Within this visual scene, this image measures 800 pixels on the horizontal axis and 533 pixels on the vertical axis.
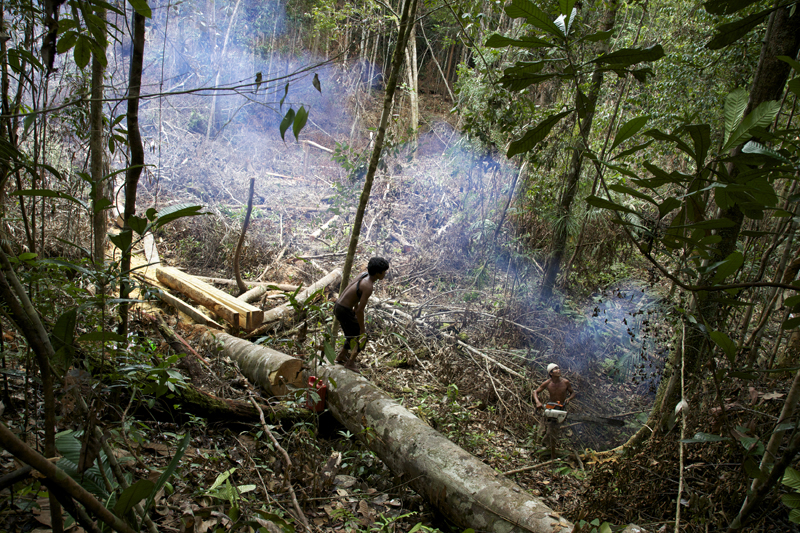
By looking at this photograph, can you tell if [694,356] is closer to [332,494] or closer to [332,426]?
[332,494]

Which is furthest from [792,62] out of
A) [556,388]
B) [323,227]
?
[323,227]

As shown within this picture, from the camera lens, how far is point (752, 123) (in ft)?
2.92

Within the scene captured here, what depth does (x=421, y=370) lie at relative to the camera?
520cm

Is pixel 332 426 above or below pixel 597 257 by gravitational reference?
below

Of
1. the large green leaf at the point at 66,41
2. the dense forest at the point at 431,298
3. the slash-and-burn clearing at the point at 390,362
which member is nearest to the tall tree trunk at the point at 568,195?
the dense forest at the point at 431,298

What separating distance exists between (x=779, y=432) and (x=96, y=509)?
1.59 metres

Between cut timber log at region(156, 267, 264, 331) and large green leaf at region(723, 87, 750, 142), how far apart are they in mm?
4953

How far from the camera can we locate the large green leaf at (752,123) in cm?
87

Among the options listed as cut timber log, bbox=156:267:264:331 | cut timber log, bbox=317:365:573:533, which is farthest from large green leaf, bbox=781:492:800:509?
cut timber log, bbox=156:267:264:331

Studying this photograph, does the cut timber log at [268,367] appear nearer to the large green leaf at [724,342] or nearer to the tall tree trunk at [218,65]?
the large green leaf at [724,342]

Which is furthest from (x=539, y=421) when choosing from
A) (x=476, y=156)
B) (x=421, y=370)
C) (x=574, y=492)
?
(x=476, y=156)

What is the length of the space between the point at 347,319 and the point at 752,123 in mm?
3827

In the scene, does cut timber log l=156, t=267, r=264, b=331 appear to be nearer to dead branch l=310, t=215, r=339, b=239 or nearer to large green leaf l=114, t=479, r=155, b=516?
dead branch l=310, t=215, r=339, b=239

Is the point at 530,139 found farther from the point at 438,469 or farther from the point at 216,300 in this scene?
the point at 216,300
